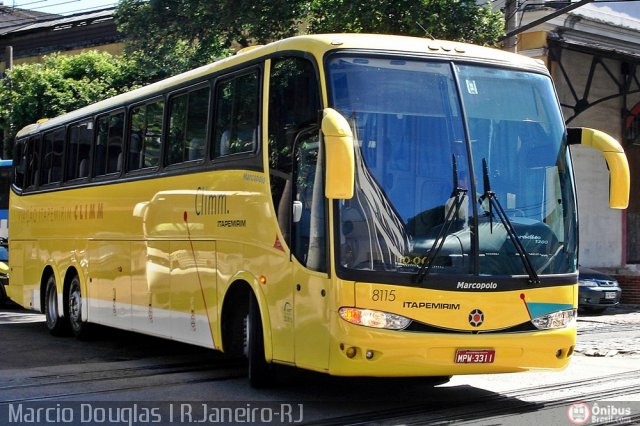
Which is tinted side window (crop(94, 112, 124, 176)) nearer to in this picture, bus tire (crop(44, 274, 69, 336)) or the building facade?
bus tire (crop(44, 274, 69, 336))

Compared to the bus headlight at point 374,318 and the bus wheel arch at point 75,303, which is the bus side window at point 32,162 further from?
the bus headlight at point 374,318

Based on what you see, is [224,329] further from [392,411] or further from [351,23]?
[351,23]

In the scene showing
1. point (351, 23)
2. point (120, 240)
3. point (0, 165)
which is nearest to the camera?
point (120, 240)

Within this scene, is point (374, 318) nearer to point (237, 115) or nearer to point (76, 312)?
point (237, 115)

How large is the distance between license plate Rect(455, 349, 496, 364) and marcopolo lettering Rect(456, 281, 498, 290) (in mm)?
532

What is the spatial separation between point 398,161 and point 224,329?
10.1ft

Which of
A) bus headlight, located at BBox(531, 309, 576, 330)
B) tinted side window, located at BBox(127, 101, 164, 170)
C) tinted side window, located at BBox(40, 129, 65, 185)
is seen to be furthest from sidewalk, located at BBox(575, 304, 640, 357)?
tinted side window, located at BBox(40, 129, 65, 185)

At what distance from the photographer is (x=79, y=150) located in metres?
16.5

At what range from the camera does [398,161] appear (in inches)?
369

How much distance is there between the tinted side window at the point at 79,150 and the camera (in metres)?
16.2

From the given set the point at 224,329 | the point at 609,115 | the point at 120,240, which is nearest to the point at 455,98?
the point at 224,329

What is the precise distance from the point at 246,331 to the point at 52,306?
7.10 metres

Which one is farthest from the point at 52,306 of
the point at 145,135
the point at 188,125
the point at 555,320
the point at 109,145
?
the point at 555,320

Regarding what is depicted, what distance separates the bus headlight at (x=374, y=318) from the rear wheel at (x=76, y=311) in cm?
788
